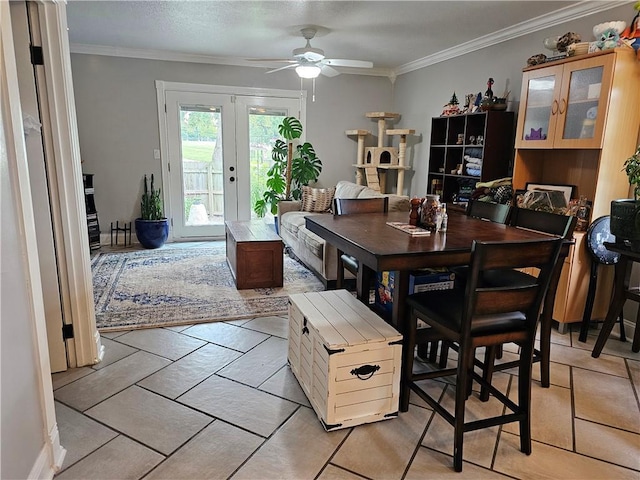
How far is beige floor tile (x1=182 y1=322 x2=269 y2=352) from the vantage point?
277 cm

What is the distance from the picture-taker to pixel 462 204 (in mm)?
4105

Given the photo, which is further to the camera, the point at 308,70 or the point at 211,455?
the point at 308,70

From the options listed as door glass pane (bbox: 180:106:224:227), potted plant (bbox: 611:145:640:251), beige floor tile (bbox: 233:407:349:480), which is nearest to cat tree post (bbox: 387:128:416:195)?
door glass pane (bbox: 180:106:224:227)

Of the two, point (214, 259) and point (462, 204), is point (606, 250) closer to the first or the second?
point (462, 204)

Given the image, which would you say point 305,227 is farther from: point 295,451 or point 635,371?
point 635,371

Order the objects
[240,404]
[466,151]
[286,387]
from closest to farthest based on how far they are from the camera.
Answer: [240,404] → [286,387] → [466,151]

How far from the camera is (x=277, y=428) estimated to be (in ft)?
6.37

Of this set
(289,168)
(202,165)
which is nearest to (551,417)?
(289,168)

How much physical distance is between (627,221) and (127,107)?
5335 mm

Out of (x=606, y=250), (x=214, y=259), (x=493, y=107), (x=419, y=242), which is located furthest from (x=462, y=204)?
(x=214, y=259)

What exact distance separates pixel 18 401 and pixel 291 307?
4.21 ft

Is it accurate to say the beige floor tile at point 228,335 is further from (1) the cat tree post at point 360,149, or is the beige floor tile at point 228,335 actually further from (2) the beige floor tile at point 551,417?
(1) the cat tree post at point 360,149

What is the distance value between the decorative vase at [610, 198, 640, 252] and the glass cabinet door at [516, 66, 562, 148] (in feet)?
2.58

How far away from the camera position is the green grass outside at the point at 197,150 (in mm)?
5609
